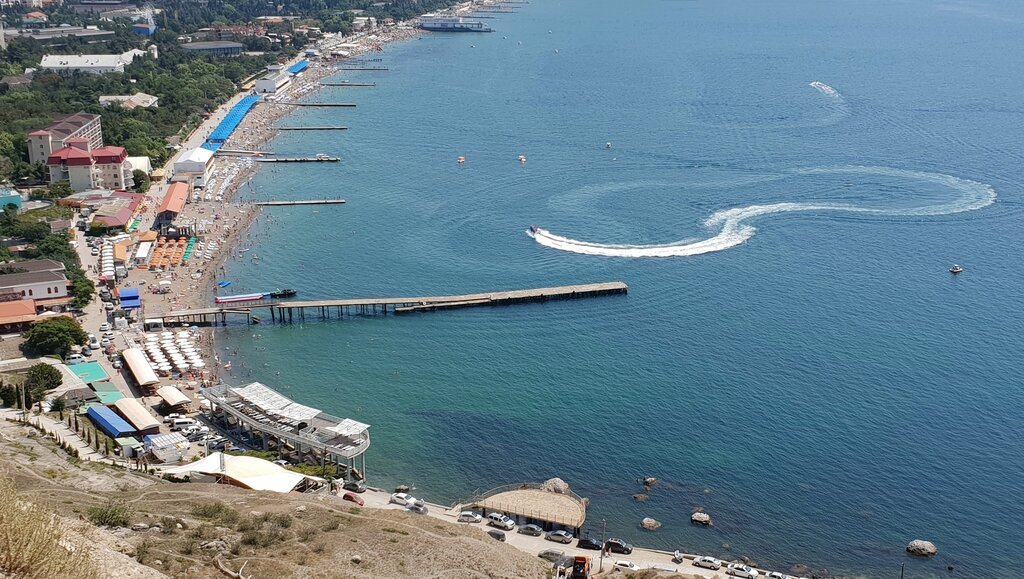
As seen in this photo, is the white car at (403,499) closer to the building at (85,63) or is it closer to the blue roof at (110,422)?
the blue roof at (110,422)

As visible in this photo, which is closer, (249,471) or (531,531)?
(531,531)

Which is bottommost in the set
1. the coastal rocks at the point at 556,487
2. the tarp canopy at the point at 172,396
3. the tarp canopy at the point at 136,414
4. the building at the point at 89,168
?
the coastal rocks at the point at 556,487

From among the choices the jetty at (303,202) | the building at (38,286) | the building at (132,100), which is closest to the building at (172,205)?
the jetty at (303,202)

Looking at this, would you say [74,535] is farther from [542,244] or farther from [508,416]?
[542,244]

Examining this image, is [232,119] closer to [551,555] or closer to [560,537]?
[560,537]

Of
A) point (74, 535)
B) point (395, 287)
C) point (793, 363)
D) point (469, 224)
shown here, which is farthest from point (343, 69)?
point (74, 535)

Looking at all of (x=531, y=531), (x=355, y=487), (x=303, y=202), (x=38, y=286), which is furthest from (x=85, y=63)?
(x=531, y=531)
